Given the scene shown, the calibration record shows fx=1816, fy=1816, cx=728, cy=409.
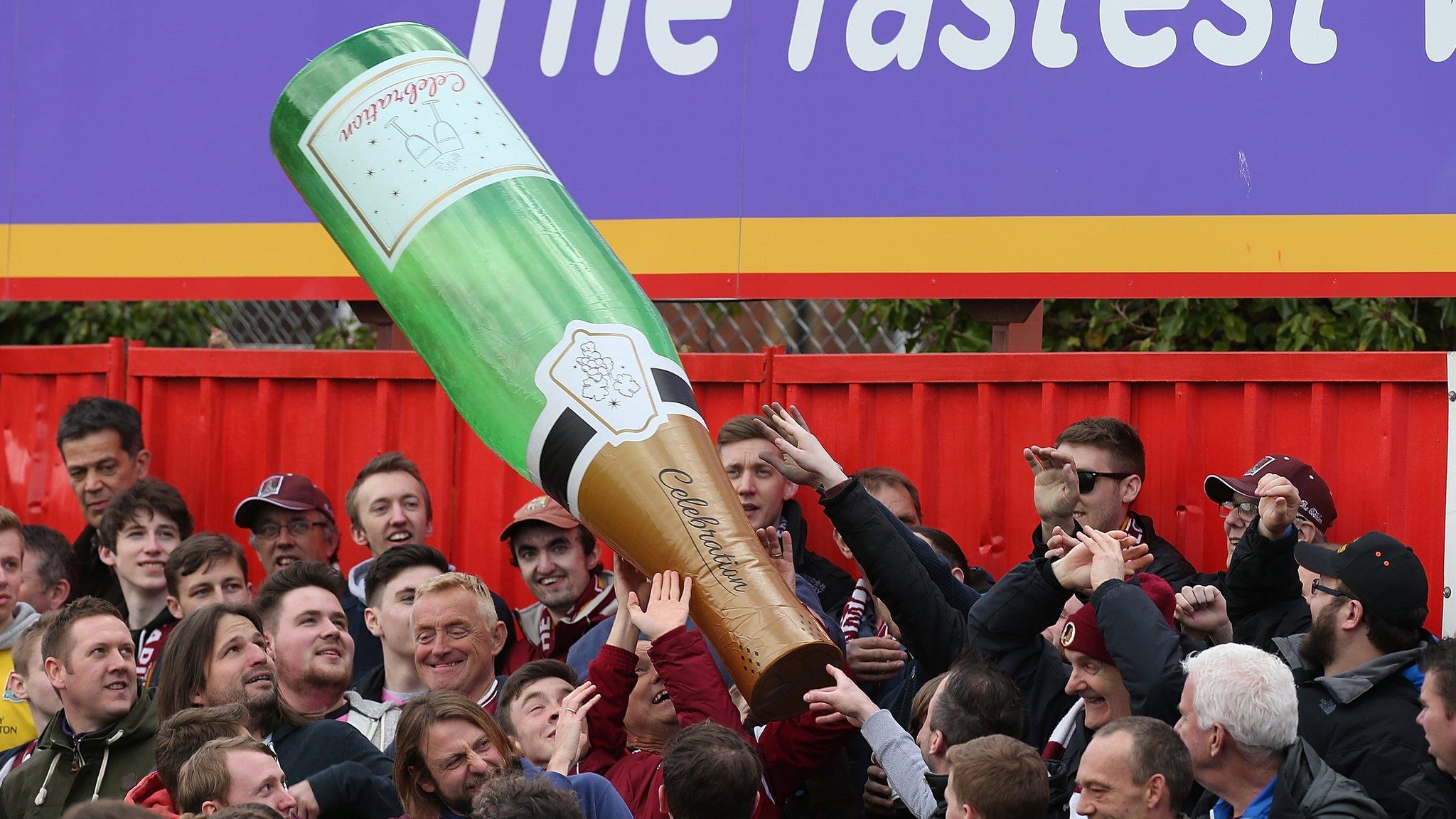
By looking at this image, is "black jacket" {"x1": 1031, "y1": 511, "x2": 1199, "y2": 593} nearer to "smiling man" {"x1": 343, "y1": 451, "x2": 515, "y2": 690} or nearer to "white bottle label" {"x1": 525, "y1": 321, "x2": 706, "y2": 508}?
"white bottle label" {"x1": 525, "y1": 321, "x2": 706, "y2": 508}

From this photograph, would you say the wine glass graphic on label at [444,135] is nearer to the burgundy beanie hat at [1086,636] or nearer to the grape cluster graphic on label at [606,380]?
the grape cluster graphic on label at [606,380]

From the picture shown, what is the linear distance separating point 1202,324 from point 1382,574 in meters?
3.90

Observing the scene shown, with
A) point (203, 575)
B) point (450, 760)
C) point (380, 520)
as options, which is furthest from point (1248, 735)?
point (203, 575)

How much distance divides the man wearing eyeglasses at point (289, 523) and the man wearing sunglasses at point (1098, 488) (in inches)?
100

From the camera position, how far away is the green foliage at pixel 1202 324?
7707mm

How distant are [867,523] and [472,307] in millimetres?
1182

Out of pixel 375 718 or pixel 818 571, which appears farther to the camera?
pixel 818 571

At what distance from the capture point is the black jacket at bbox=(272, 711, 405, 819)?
4.26 metres

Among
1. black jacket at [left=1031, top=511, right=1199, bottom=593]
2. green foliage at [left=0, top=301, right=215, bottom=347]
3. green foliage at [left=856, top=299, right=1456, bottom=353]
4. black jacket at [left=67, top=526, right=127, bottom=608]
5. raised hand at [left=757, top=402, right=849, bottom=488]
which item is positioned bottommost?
black jacket at [left=67, top=526, right=127, bottom=608]

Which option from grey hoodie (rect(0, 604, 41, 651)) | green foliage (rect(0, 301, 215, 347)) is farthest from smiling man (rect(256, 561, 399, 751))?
green foliage (rect(0, 301, 215, 347))

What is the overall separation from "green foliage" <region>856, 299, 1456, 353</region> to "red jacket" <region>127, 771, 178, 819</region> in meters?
4.27

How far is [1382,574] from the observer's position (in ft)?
13.9

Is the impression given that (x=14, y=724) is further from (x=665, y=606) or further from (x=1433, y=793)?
(x=1433, y=793)

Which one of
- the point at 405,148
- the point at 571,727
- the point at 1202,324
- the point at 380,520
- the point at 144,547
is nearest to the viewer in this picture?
the point at 571,727
